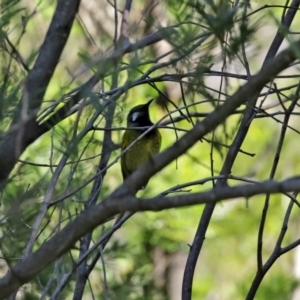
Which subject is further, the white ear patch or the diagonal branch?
the white ear patch

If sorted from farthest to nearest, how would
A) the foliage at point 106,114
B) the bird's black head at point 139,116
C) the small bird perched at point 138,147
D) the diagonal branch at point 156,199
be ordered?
the bird's black head at point 139,116 < the small bird perched at point 138,147 < the foliage at point 106,114 < the diagonal branch at point 156,199

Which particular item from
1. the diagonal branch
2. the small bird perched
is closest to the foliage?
the diagonal branch

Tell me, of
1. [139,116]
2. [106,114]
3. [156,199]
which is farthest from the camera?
[139,116]

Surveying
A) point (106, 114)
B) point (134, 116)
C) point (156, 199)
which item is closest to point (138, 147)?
point (134, 116)

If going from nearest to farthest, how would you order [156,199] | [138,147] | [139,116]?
[156,199] < [138,147] < [139,116]

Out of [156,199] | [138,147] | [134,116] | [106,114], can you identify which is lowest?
[156,199]

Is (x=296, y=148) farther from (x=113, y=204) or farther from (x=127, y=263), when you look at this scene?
(x=113, y=204)

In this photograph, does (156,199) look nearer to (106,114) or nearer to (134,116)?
(106,114)

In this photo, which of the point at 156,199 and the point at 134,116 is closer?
the point at 156,199

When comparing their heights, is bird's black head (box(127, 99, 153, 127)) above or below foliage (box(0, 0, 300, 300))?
above

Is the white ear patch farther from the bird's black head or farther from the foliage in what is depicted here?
the foliage

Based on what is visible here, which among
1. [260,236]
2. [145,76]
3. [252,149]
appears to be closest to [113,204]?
[145,76]

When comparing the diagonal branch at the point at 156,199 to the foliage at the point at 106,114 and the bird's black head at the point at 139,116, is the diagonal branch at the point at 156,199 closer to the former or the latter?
the foliage at the point at 106,114

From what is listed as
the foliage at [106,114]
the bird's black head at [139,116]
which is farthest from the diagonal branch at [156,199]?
the bird's black head at [139,116]
